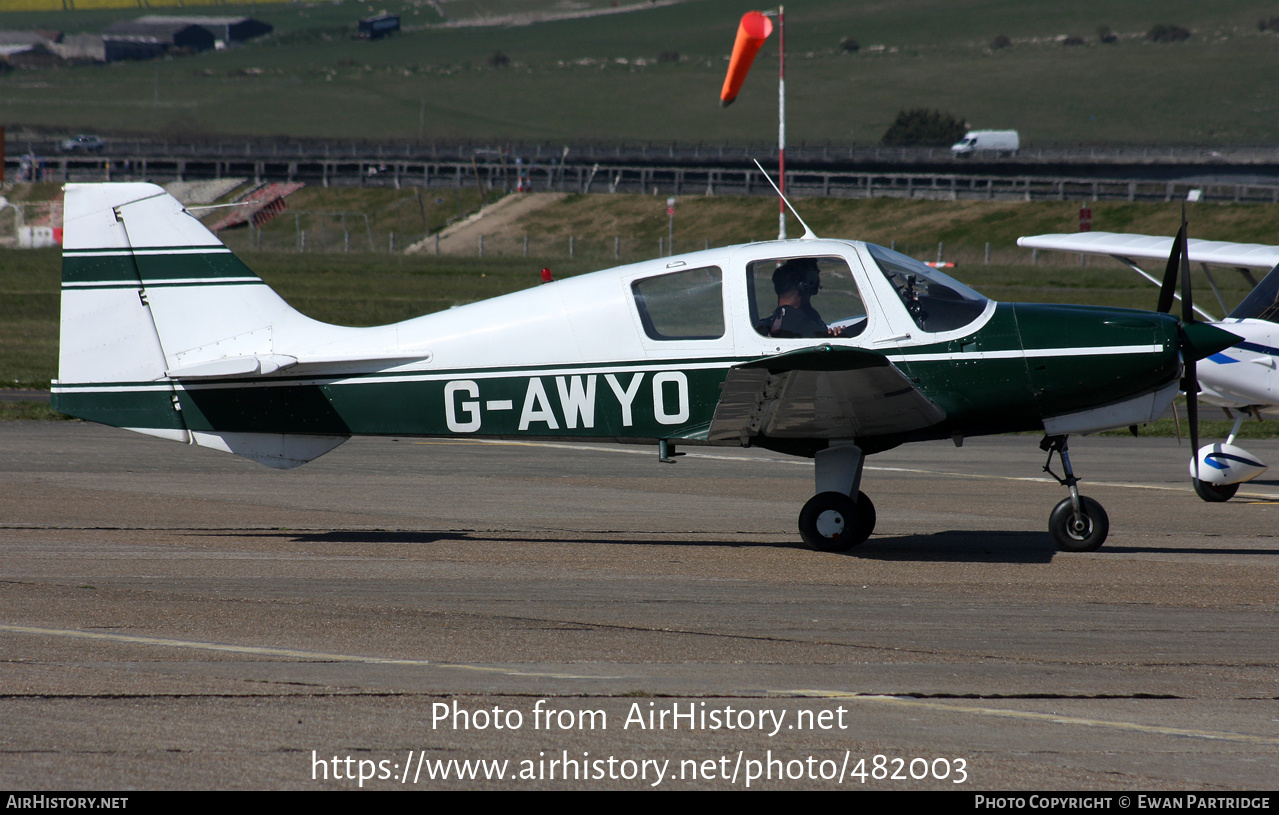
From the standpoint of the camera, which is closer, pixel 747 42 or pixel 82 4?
pixel 747 42

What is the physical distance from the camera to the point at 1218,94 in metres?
136

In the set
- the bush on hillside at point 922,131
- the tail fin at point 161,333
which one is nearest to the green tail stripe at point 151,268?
the tail fin at point 161,333

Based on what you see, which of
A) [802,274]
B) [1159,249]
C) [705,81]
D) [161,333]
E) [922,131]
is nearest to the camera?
[802,274]

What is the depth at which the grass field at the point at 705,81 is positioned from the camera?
430ft

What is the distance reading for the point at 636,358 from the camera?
9562 mm

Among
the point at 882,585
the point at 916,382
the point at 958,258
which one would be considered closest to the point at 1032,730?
the point at 882,585

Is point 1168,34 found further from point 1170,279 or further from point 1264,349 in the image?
point 1170,279

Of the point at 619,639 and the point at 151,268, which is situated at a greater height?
the point at 151,268

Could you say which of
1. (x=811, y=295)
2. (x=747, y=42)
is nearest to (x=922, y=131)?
(x=747, y=42)

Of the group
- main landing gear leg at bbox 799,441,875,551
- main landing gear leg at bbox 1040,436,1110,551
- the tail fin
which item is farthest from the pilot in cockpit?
the tail fin

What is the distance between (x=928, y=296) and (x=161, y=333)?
6.06 meters

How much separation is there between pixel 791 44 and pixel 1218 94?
181 ft

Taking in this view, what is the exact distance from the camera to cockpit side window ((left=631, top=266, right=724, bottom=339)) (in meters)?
9.45

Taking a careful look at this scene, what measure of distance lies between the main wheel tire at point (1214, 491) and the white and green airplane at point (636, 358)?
3068 mm
